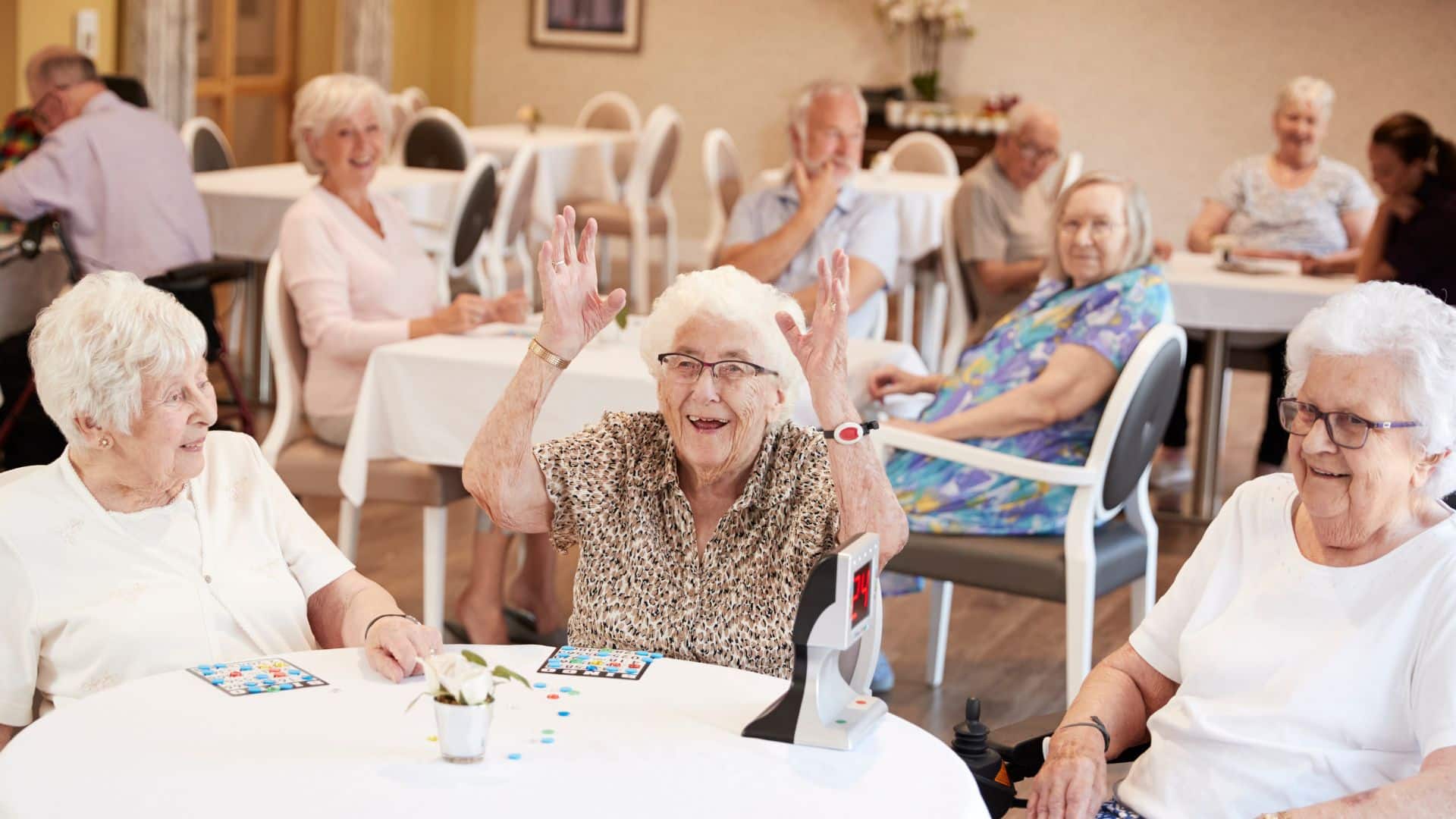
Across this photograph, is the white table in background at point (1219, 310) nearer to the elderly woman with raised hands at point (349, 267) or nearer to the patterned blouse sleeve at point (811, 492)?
the elderly woman with raised hands at point (349, 267)

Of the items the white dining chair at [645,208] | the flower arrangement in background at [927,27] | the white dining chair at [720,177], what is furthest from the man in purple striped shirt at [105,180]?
the flower arrangement in background at [927,27]

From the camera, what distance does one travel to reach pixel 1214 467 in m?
5.16

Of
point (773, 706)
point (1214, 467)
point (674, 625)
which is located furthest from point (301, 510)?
point (1214, 467)

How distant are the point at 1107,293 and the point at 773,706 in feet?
5.94

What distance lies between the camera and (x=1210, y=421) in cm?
506

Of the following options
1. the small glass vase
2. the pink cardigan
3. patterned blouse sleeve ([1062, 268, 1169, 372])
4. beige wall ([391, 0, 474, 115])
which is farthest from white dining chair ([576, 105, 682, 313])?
the small glass vase

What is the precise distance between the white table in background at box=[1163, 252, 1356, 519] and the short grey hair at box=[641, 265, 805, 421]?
9.52 feet

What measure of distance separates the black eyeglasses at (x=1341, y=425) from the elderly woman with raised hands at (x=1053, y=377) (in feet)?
4.32

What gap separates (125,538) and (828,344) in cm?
90

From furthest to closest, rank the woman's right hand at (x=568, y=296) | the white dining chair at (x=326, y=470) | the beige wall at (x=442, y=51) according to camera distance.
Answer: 1. the beige wall at (x=442, y=51)
2. the white dining chair at (x=326, y=470)
3. the woman's right hand at (x=568, y=296)

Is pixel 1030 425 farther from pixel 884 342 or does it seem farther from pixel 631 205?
pixel 631 205

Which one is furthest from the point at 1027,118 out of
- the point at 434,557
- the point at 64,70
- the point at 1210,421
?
the point at 64,70

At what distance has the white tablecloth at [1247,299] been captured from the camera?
4.85 m

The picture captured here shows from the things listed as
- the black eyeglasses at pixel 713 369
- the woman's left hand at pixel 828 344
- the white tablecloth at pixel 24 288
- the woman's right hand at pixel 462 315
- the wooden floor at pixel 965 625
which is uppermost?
the woman's left hand at pixel 828 344
